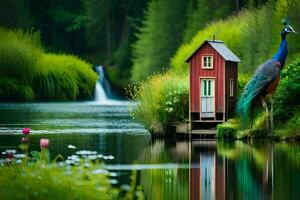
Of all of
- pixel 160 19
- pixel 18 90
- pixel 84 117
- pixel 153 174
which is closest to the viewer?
pixel 153 174

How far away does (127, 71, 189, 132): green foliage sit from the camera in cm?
3741

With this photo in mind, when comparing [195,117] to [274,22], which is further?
[274,22]

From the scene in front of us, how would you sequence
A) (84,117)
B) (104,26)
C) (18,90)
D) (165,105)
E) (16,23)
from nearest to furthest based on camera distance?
(165,105) → (84,117) → (18,90) → (16,23) → (104,26)

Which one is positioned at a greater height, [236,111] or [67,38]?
[67,38]

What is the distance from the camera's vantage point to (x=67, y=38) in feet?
359

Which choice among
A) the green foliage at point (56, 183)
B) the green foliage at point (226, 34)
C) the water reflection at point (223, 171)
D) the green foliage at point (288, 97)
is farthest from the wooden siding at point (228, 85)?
the green foliage at point (56, 183)

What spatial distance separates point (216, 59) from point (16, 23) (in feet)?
197

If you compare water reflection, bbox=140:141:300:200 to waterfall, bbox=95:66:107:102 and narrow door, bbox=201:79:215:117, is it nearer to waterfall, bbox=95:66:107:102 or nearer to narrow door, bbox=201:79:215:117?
narrow door, bbox=201:79:215:117

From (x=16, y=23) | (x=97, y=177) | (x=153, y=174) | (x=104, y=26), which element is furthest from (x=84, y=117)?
(x=104, y=26)

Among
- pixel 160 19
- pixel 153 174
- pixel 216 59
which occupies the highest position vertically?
pixel 160 19

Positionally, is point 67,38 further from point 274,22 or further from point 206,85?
point 206,85

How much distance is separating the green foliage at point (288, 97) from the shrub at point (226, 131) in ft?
4.89

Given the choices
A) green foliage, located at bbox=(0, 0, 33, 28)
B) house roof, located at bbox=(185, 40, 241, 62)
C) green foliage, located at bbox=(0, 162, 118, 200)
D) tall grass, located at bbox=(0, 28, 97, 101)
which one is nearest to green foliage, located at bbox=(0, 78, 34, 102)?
tall grass, located at bbox=(0, 28, 97, 101)

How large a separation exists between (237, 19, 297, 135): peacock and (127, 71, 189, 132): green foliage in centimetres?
206
